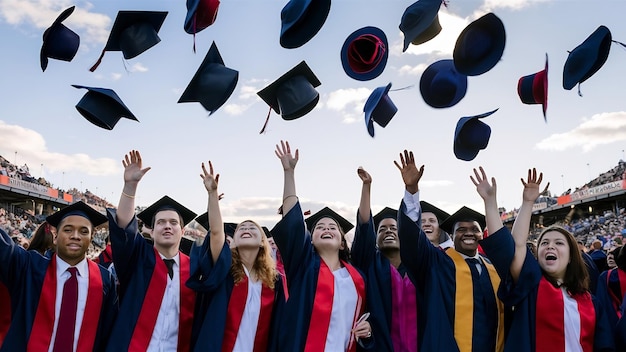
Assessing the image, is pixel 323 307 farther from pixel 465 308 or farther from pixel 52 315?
pixel 52 315

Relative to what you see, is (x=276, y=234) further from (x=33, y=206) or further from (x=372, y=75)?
(x=33, y=206)

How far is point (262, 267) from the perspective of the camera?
400 centimetres

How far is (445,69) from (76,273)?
3.38m

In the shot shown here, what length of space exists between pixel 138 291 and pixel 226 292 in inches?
23.3

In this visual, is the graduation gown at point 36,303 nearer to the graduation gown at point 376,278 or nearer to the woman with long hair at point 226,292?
the woman with long hair at point 226,292

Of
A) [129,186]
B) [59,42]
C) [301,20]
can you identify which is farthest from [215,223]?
[59,42]

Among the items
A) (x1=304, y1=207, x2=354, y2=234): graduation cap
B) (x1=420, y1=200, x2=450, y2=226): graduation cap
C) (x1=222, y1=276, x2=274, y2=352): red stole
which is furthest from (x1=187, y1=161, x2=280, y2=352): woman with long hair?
(x1=420, y1=200, x2=450, y2=226): graduation cap

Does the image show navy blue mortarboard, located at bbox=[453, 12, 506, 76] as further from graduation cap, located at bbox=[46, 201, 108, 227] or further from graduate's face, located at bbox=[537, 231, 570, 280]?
graduation cap, located at bbox=[46, 201, 108, 227]

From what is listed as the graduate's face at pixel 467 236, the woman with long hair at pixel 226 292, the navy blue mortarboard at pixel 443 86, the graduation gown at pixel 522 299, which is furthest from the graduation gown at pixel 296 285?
the navy blue mortarboard at pixel 443 86

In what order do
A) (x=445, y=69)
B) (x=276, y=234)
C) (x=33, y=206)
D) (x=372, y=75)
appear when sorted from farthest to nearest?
(x=33, y=206), (x=445, y=69), (x=372, y=75), (x=276, y=234)

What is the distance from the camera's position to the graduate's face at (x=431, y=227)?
189 inches

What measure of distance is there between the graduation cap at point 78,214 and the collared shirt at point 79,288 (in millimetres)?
329

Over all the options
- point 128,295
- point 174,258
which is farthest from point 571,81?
point 128,295

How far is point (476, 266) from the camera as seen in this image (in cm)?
388
